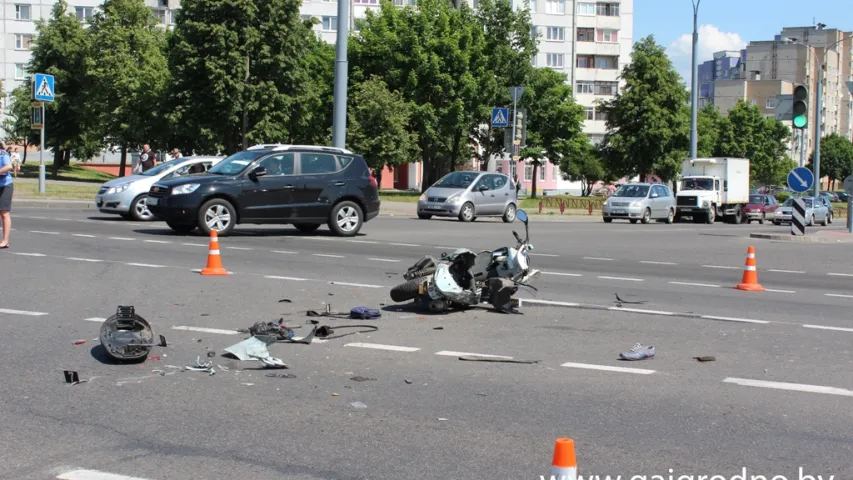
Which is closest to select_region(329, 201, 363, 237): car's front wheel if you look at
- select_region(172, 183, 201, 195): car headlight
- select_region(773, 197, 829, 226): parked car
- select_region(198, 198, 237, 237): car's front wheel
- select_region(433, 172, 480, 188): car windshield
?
select_region(198, 198, 237, 237): car's front wheel

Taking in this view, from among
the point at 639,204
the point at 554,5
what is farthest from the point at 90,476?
the point at 554,5

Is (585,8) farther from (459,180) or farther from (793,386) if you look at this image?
(793,386)

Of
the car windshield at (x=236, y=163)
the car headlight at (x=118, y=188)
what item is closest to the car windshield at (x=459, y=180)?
the car headlight at (x=118, y=188)

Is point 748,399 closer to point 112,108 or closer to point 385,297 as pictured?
point 385,297

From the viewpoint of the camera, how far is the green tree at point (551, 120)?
69.9 metres

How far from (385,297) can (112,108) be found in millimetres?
52936

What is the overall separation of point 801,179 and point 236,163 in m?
15.9

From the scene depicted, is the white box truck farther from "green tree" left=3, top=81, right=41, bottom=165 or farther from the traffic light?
"green tree" left=3, top=81, right=41, bottom=165

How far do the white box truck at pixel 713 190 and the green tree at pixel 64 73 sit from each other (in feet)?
131

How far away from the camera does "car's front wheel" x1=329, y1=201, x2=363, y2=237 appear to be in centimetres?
2034

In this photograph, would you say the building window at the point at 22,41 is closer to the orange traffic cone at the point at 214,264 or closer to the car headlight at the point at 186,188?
the car headlight at the point at 186,188

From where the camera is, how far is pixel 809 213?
47.4m

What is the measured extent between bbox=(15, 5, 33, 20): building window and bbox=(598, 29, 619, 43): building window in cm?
5462

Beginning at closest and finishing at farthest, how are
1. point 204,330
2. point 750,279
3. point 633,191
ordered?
point 204,330 < point 750,279 < point 633,191
